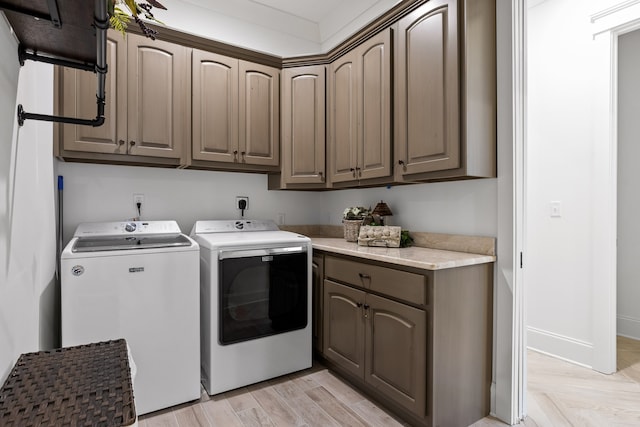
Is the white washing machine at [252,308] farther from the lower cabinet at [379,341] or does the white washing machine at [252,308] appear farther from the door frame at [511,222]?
the door frame at [511,222]

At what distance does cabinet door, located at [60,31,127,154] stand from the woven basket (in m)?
1.60

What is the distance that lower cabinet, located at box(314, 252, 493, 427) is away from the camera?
169cm

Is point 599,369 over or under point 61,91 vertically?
under

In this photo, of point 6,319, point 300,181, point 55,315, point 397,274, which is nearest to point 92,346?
point 6,319

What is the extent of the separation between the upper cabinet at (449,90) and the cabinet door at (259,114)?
1128mm

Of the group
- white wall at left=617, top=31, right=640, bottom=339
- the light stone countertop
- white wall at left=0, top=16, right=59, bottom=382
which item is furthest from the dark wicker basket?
white wall at left=617, top=31, right=640, bottom=339

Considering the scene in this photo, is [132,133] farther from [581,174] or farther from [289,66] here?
[581,174]

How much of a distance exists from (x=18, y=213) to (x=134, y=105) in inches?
60.2

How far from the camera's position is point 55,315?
2.08 m

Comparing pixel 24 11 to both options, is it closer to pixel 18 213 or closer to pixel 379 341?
pixel 18 213

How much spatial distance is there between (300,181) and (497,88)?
152 centimetres

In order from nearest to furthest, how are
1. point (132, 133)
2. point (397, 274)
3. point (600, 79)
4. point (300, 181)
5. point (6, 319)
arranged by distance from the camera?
point (6, 319)
point (397, 274)
point (132, 133)
point (600, 79)
point (300, 181)

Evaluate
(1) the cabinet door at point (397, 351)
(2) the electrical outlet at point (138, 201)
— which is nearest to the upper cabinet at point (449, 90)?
(1) the cabinet door at point (397, 351)

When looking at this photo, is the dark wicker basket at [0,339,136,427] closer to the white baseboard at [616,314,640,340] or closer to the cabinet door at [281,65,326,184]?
the cabinet door at [281,65,326,184]
